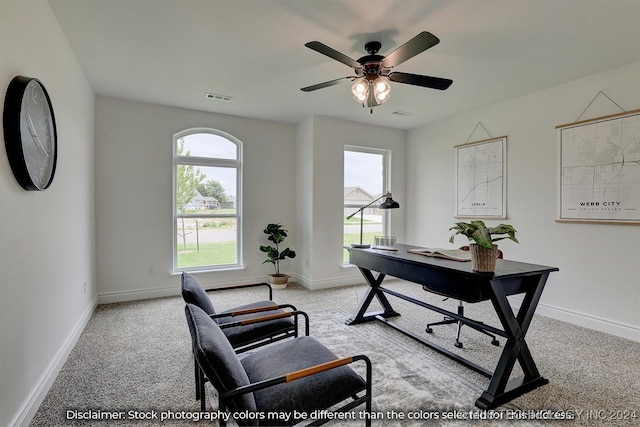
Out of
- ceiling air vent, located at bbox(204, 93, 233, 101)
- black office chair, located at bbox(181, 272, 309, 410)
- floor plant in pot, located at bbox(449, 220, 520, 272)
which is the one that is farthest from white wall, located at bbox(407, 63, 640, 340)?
ceiling air vent, located at bbox(204, 93, 233, 101)

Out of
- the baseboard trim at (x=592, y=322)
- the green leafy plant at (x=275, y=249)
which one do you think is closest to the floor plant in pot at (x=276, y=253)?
the green leafy plant at (x=275, y=249)

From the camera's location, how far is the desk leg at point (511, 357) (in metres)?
1.98

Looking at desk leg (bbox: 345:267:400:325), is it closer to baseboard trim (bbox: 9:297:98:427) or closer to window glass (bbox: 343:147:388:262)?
window glass (bbox: 343:147:388:262)

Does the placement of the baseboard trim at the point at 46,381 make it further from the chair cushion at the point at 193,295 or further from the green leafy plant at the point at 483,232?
the green leafy plant at the point at 483,232

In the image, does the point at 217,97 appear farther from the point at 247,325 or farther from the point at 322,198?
the point at 247,325

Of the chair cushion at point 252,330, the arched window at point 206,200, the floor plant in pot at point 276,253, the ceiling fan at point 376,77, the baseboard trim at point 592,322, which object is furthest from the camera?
the floor plant in pot at point 276,253

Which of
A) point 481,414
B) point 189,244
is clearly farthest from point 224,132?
point 481,414

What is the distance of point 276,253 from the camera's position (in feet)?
15.7

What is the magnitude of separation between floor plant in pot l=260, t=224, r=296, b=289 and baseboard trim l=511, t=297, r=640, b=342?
10.8ft

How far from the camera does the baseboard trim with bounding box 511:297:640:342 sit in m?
3.02

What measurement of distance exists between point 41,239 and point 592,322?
4917 mm

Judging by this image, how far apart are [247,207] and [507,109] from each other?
384cm

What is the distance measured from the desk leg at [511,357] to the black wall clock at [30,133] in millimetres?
2791

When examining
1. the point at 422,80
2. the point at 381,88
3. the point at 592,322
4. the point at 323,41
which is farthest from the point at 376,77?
the point at 592,322
